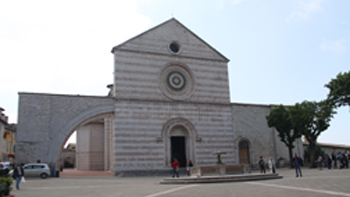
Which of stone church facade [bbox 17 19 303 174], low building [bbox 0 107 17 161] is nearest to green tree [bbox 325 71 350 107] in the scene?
stone church facade [bbox 17 19 303 174]

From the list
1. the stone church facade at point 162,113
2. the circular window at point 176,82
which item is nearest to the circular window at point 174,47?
the stone church facade at point 162,113

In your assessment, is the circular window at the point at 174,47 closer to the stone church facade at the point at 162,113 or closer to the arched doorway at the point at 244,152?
the stone church facade at the point at 162,113

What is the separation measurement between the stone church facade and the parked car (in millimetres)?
1126

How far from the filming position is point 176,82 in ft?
92.8

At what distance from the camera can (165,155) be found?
1038 inches

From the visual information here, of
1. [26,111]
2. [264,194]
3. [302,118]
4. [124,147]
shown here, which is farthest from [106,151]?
[264,194]

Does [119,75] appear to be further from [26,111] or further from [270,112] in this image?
[270,112]

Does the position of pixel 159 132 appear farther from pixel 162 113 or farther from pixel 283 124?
pixel 283 124

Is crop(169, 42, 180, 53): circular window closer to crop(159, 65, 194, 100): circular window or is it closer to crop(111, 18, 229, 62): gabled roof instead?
crop(111, 18, 229, 62): gabled roof

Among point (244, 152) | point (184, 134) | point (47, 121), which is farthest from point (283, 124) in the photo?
point (47, 121)

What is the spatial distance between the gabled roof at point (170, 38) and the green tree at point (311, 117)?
26.3 feet

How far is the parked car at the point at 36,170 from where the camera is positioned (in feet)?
71.3

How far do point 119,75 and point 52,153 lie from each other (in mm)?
7826

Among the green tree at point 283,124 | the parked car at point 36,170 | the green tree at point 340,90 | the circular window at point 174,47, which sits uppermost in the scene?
the circular window at point 174,47
